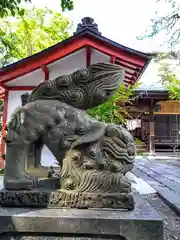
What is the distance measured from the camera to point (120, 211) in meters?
1.15

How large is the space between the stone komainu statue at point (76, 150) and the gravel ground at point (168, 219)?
97 centimetres

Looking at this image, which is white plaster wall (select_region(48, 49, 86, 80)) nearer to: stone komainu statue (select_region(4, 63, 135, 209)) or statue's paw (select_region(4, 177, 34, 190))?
stone komainu statue (select_region(4, 63, 135, 209))


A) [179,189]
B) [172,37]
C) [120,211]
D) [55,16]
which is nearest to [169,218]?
[179,189]

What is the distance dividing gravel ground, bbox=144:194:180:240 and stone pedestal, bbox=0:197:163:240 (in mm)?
950

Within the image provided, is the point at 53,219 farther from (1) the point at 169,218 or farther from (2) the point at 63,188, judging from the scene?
(1) the point at 169,218

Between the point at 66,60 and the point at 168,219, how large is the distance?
4.13 m

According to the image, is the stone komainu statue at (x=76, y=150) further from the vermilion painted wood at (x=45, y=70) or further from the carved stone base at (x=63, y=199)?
the vermilion painted wood at (x=45, y=70)

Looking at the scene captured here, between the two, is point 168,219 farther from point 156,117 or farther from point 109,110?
point 156,117

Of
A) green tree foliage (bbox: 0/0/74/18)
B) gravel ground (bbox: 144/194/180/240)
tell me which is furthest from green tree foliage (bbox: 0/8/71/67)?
gravel ground (bbox: 144/194/180/240)

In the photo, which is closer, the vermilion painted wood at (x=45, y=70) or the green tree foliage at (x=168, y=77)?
the vermilion painted wood at (x=45, y=70)

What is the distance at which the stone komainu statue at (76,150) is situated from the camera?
117cm

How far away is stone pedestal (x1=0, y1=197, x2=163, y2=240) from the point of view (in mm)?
1047

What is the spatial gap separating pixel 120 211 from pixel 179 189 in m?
2.53

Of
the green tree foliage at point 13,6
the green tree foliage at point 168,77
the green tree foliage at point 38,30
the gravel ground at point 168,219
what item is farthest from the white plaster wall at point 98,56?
the green tree foliage at point 38,30
